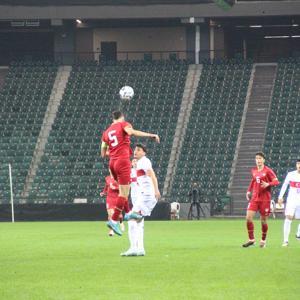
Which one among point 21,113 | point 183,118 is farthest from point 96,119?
point 183,118

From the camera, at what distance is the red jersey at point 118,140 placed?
62.8 feet

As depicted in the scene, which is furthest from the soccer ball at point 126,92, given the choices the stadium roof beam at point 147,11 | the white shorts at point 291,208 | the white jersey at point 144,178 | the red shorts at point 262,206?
the white jersey at point 144,178

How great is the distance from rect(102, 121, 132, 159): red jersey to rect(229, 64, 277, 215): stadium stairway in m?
29.7

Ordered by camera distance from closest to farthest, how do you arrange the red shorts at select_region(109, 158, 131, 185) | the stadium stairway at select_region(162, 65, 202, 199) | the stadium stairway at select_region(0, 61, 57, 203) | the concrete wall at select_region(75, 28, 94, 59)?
the red shorts at select_region(109, 158, 131, 185) → the stadium stairway at select_region(162, 65, 202, 199) → the stadium stairway at select_region(0, 61, 57, 203) → the concrete wall at select_region(75, 28, 94, 59)

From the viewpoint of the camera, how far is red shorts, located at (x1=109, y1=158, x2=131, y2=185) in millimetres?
19328

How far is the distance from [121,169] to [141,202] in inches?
36.9

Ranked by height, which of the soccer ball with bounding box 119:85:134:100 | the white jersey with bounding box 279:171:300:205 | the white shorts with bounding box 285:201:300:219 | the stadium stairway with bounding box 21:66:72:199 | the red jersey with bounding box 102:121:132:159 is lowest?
the stadium stairway with bounding box 21:66:72:199

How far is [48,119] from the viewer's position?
54969 millimetres

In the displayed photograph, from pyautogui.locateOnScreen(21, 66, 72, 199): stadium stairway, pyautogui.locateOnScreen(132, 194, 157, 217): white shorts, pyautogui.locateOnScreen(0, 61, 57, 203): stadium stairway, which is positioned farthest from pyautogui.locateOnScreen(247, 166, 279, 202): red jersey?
pyautogui.locateOnScreen(21, 66, 72, 199): stadium stairway

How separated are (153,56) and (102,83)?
4336mm

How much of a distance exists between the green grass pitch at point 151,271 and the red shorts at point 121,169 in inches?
52.8

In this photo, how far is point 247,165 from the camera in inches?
2012

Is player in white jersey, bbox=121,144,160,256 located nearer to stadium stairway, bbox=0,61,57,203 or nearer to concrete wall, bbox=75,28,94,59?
stadium stairway, bbox=0,61,57,203

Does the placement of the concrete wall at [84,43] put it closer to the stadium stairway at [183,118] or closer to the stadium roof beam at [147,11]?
the stadium roof beam at [147,11]
